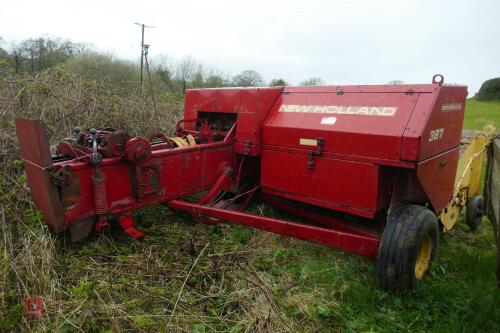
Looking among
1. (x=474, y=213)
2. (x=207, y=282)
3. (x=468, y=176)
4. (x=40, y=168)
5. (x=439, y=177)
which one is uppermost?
(x=40, y=168)

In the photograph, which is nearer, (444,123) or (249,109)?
(444,123)

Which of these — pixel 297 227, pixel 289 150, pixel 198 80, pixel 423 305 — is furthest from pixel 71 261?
pixel 198 80

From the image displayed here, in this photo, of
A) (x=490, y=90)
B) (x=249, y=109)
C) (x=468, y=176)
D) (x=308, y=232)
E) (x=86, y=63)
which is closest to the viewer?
(x=308, y=232)

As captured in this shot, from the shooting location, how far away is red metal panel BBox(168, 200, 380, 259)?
2.96 m

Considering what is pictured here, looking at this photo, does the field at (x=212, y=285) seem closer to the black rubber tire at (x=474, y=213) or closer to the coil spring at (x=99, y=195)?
the coil spring at (x=99, y=195)

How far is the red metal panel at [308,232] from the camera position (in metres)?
2.96

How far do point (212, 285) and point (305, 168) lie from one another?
1452 millimetres

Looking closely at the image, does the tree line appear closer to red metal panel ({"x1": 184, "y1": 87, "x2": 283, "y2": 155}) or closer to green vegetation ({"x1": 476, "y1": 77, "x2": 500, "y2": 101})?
red metal panel ({"x1": 184, "y1": 87, "x2": 283, "y2": 155})

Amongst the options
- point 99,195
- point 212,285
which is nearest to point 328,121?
point 212,285

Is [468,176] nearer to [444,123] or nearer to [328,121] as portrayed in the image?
[444,123]

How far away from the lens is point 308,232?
311cm

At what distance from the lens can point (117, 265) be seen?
287 centimetres

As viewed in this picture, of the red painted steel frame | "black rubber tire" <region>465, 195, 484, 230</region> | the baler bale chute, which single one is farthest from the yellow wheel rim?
"black rubber tire" <region>465, 195, 484, 230</region>

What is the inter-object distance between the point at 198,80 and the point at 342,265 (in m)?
16.2
